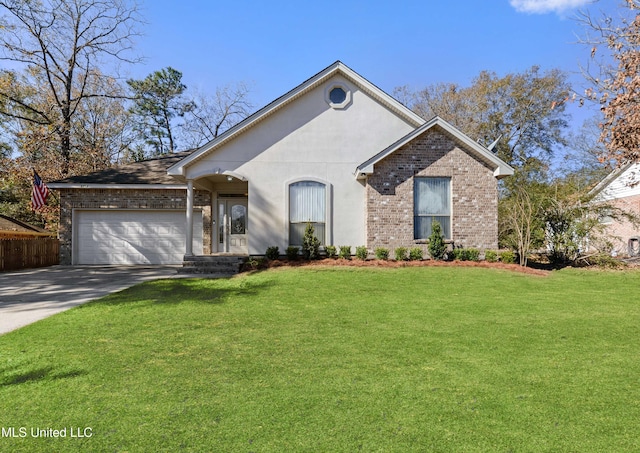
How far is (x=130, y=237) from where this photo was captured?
50.8 ft

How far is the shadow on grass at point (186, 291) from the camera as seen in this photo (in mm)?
7633

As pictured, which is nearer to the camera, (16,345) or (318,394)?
(318,394)

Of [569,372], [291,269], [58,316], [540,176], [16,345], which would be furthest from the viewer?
[540,176]

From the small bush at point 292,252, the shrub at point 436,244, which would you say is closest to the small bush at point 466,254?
the shrub at point 436,244

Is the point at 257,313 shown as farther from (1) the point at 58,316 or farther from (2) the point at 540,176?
(2) the point at 540,176

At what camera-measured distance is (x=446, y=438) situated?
8.73 feet

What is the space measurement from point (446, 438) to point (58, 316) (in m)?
6.49

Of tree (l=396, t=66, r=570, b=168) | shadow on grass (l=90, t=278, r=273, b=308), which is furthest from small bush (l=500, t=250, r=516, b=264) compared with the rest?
tree (l=396, t=66, r=570, b=168)

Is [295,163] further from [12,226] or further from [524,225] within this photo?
[12,226]

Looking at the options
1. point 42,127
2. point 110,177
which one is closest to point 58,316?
point 110,177

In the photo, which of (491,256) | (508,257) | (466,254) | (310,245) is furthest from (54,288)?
(508,257)

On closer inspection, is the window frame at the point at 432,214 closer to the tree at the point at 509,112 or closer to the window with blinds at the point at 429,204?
the window with blinds at the point at 429,204

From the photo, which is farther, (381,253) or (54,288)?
(381,253)

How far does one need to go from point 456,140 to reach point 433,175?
1.46 meters
